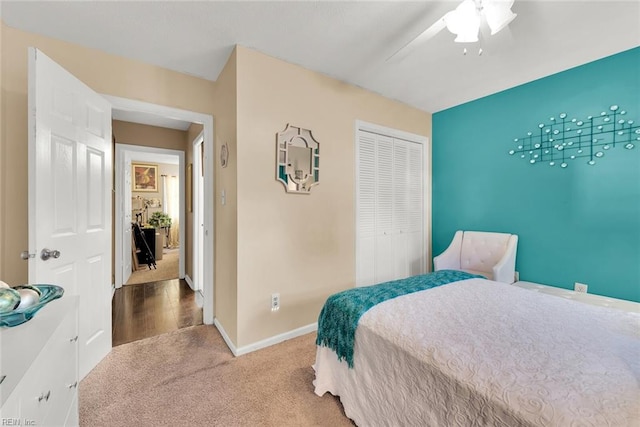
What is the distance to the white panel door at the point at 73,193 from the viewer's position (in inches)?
59.4

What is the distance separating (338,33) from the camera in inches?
78.3

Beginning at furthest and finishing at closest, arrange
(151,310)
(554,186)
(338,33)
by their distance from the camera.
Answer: (151,310)
(554,186)
(338,33)

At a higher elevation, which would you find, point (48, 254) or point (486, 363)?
point (48, 254)

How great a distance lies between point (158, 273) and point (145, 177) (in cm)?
344

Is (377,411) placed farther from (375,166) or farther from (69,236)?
(375,166)

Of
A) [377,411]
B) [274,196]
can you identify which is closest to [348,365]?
[377,411]

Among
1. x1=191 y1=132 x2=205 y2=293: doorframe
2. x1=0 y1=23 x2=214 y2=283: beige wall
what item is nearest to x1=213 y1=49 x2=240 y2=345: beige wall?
x1=0 y1=23 x2=214 y2=283: beige wall

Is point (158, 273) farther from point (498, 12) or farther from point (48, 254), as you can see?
point (498, 12)

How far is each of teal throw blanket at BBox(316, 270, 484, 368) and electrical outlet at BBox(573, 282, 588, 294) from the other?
5.75 feet

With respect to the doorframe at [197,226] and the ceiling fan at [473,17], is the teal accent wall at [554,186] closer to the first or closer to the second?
the ceiling fan at [473,17]

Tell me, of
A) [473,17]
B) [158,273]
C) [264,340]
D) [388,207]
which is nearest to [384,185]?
[388,207]

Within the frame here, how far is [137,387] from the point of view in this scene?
174 cm

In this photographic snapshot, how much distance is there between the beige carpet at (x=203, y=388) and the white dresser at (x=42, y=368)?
1.23 feet

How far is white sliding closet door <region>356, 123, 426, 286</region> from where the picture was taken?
300 cm
